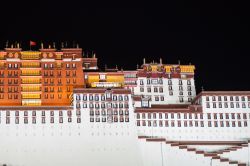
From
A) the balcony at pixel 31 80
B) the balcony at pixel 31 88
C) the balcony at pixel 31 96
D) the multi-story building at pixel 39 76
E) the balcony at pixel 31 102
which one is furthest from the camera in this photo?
the balcony at pixel 31 80

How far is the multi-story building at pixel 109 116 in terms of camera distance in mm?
98062

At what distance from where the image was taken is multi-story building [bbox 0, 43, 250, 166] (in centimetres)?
9806

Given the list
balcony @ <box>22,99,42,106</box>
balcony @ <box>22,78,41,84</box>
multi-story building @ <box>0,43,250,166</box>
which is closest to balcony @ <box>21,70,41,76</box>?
multi-story building @ <box>0,43,250,166</box>

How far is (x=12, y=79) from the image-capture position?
108 m

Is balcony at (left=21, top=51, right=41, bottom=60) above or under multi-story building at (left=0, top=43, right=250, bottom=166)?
above

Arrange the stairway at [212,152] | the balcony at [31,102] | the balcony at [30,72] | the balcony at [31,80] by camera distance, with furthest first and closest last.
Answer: the balcony at [30,72] < the balcony at [31,80] < the balcony at [31,102] < the stairway at [212,152]

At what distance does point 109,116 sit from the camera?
4006 inches

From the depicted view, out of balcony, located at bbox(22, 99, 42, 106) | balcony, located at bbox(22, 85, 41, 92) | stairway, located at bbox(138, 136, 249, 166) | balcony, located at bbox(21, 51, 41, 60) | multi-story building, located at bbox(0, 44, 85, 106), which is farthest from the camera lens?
balcony, located at bbox(21, 51, 41, 60)

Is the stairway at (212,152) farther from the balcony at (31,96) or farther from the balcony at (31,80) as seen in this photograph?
the balcony at (31,80)

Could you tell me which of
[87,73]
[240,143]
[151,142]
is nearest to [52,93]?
[87,73]

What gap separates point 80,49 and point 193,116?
1007 inches

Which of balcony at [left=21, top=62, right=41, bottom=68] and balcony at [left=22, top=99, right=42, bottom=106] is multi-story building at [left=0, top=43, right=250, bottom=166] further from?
balcony at [left=22, top=99, right=42, bottom=106]

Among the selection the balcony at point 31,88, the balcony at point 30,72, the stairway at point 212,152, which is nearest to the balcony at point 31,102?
the balcony at point 31,88

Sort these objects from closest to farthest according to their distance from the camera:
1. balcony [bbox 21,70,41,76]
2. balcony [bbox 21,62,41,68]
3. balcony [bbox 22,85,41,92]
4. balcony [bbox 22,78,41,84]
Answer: balcony [bbox 22,85,41,92] → balcony [bbox 22,78,41,84] → balcony [bbox 21,70,41,76] → balcony [bbox 21,62,41,68]
